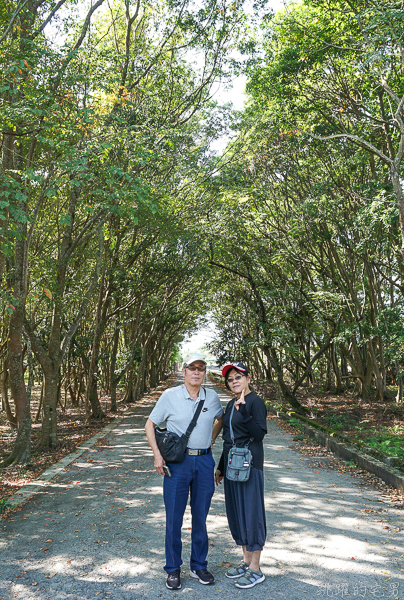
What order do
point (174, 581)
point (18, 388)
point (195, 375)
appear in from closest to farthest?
point (174, 581) < point (195, 375) < point (18, 388)

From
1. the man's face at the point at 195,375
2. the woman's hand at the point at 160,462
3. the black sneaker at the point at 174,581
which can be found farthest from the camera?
the man's face at the point at 195,375

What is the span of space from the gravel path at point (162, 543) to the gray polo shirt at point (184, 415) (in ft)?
3.70

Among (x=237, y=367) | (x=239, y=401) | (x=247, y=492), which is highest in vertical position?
(x=237, y=367)

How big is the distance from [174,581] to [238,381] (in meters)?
1.60

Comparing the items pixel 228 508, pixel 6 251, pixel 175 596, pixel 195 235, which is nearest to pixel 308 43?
pixel 195 235

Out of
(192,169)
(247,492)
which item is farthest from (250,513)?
(192,169)

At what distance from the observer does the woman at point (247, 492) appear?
3611mm

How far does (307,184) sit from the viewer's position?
14594 mm

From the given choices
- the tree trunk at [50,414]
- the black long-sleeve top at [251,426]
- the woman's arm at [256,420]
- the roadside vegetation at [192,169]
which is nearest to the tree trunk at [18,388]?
the roadside vegetation at [192,169]

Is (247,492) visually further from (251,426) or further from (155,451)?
(155,451)

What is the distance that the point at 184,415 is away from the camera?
12.3 feet

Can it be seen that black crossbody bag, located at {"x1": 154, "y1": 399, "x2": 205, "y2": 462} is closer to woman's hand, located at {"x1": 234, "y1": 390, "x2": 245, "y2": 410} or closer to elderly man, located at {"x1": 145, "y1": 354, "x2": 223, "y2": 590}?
elderly man, located at {"x1": 145, "y1": 354, "x2": 223, "y2": 590}

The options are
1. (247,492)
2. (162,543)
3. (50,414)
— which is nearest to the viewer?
(247,492)

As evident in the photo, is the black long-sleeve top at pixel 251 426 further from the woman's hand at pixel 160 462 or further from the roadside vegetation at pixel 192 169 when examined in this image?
the roadside vegetation at pixel 192 169
